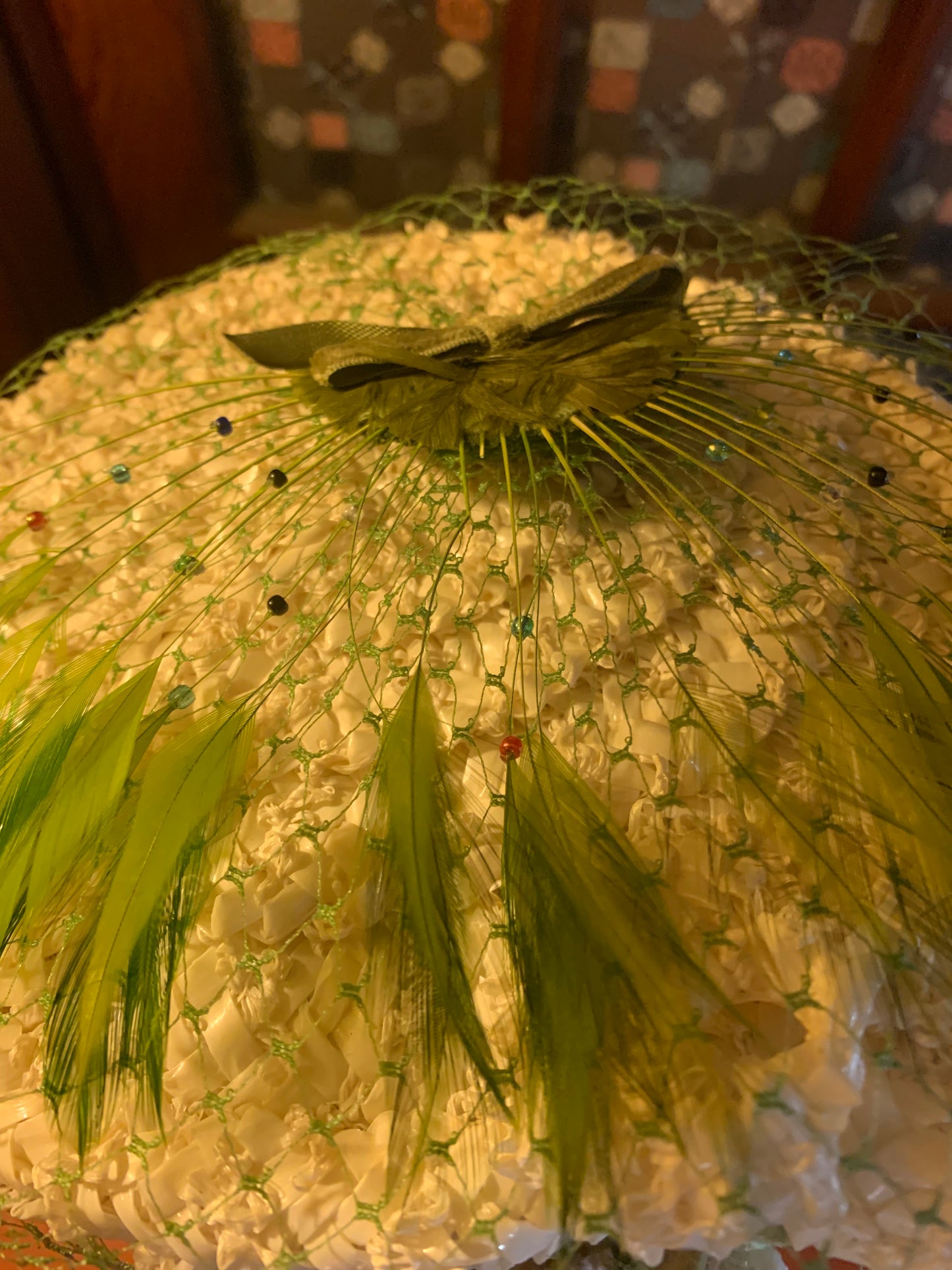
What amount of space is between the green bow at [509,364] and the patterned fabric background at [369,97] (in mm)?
431

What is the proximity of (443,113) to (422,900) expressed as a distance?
2.40 feet

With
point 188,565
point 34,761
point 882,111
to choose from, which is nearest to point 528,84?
point 882,111

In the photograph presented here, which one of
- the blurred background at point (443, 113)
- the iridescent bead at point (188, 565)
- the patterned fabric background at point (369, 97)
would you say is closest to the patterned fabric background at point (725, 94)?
Result: the blurred background at point (443, 113)

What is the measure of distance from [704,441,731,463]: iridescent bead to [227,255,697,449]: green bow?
0.14 ft

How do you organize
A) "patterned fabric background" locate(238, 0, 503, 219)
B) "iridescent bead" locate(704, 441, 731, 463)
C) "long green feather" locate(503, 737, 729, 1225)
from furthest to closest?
"patterned fabric background" locate(238, 0, 503, 219), "iridescent bead" locate(704, 441, 731, 463), "long green feather" locate(503, 737, 729, 1225)

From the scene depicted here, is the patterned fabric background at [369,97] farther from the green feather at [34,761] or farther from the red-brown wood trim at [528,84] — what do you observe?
the green feather at [34,761]

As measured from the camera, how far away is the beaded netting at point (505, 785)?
11.9 inches

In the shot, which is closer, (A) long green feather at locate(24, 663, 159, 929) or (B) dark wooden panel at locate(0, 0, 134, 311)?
(A) long green feather at locate(24, 663, 159, 929)

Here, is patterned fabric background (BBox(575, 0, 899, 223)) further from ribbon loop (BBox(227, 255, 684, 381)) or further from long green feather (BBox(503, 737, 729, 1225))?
long green feather (BBox(503, 737, 729, 1225))

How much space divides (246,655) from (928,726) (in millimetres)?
294

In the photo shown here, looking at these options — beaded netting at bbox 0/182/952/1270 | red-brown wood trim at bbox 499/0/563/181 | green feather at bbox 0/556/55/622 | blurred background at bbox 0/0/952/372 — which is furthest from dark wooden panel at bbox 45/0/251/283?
green feather at bbox 0/556/55/622

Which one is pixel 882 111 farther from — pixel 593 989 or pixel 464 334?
pixel 593 989

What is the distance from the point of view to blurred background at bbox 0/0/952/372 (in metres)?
0.69

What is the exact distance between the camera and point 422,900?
1.08 ft
